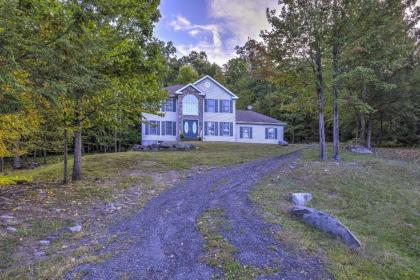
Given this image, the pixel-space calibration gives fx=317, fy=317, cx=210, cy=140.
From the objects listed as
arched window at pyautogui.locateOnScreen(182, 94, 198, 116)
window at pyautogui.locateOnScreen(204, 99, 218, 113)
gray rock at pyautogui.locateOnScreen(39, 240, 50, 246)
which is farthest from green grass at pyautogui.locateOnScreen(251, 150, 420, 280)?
window at pyautogui.locateOnScreen(204, 99, 218, 113)

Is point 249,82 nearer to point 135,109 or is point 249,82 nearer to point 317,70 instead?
point 317,70

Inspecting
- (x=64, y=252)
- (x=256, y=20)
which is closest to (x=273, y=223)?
(x=64, y=252)

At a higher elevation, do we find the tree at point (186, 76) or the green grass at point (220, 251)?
the tree at point (186, 76)

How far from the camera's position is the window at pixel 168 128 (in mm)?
28547

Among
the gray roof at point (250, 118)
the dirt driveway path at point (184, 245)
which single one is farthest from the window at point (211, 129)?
the dirt driveway path at point (184, 245)

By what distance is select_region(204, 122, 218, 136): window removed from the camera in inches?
1170

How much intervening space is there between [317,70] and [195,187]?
30.9 feet

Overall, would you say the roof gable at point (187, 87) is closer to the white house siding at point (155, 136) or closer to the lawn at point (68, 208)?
the white house siding at point (155, 136)

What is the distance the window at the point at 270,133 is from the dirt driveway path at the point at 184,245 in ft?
77.7

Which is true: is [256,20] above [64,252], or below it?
above

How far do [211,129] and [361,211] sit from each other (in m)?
21.9

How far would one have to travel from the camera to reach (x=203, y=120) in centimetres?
2958

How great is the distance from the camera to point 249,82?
47.2 meters

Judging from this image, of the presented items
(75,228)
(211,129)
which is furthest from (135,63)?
(211,129)
